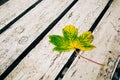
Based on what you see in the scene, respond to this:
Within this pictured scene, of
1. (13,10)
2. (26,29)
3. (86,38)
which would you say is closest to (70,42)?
(86,38)

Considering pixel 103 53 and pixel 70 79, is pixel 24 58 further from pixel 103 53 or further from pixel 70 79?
pixel 103 53

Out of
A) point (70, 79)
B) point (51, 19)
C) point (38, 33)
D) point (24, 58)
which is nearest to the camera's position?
point (70, 79)

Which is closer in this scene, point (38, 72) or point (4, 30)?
point (38, 72)

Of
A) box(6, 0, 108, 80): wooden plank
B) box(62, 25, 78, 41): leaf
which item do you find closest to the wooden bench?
box(6, 0, 108, 80): wooden plank

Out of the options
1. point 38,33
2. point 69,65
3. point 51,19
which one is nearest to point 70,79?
point 69,65

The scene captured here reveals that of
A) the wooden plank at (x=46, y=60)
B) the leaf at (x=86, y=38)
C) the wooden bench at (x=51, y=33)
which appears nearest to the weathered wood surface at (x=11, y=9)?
the wooden bench at (x=51, y=33)

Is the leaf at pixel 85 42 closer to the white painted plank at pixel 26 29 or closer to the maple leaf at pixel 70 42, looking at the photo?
the maple leaf at pixel 70 42

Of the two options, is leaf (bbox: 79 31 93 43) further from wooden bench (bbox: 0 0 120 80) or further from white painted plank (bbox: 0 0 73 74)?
white painted plank (bbox: 0 0 73 74)
